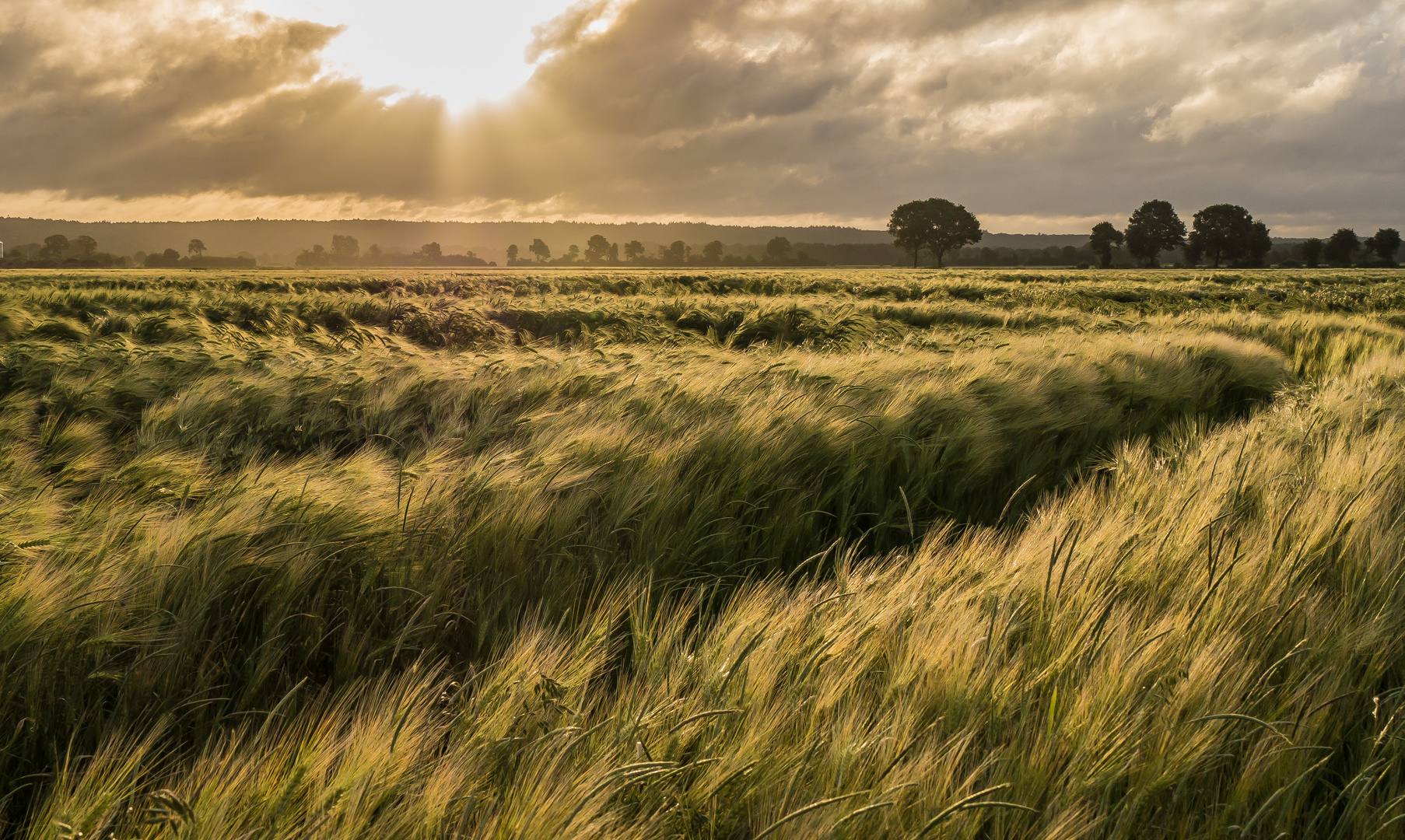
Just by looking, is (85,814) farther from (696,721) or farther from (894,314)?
(894,314)

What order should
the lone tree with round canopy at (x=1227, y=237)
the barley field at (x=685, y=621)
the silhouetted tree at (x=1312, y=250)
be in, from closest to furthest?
the barley field at (x=685, y=621) → the lone tree with round canopy at (x=1227, y=237) → the silhouetted tree at (x=1312, y=250)

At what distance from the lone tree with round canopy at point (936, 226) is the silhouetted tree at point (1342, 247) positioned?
4654 centimetres

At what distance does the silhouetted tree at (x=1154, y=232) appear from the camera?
76.8m

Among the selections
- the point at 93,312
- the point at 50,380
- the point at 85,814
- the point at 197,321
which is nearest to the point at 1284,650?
the point at 85,814

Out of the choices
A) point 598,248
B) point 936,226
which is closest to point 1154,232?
point 936,226

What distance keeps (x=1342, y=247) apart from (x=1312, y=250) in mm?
2836

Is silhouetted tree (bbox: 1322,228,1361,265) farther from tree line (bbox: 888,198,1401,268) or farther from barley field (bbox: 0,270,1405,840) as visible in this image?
barley field (bbox: 0,270,1405,840)

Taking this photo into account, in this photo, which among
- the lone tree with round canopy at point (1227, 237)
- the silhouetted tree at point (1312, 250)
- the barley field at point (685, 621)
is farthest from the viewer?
the silhouetted tree at point (1312, 250)

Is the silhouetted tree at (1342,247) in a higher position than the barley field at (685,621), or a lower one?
higher

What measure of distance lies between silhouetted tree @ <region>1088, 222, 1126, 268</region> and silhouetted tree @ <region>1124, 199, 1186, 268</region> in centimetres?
137

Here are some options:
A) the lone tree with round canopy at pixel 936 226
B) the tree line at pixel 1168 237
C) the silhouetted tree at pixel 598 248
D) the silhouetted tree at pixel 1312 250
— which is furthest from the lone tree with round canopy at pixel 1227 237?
the silhouetted tree at pixel 598 248

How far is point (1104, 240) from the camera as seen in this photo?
78.4 m

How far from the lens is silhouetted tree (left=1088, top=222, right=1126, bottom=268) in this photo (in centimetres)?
7756

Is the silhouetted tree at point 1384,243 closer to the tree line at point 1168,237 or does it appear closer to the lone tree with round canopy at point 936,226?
the tree line at point 1168,237
